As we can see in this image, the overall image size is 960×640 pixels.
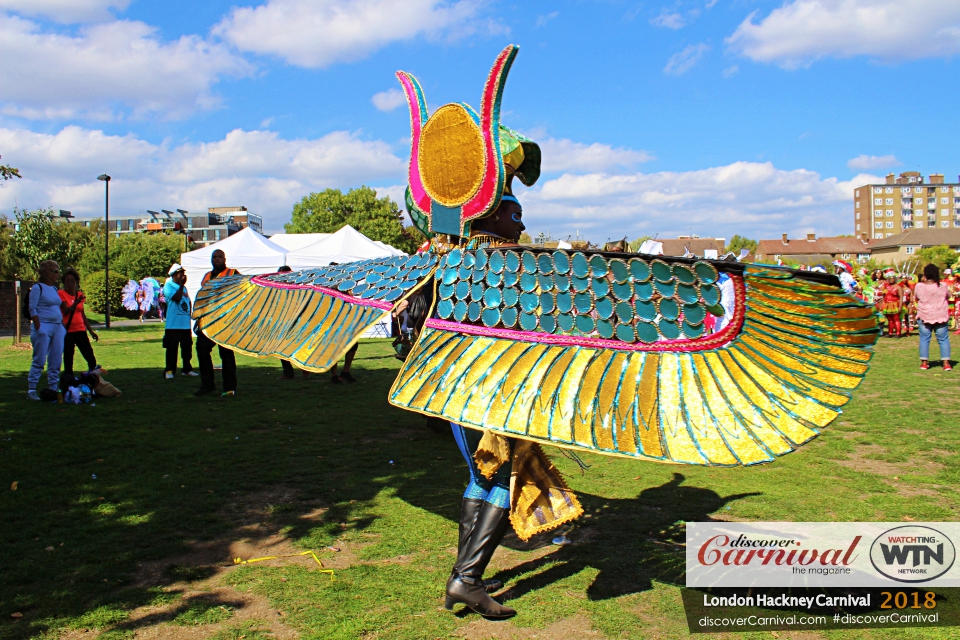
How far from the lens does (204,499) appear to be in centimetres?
468

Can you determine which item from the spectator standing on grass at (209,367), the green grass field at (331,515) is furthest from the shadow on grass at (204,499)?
the spectator standing on grass at (209,367)

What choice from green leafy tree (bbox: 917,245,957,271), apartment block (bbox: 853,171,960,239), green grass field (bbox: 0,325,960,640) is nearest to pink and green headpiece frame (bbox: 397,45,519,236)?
green grass field (bbox: 0,325,960,640)

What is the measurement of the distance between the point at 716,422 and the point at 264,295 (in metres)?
2.34

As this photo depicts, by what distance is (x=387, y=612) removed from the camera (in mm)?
3074

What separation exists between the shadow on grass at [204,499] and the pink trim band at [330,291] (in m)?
1.60

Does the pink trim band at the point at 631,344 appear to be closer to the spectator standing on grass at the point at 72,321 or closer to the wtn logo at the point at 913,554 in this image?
the wtn logo at the point at 913,554

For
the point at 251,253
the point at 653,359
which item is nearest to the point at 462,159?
the point at 653,359

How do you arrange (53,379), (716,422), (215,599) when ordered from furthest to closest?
(53,379) < (215,599) < (716,422)

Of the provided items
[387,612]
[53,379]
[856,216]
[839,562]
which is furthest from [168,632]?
[856,216]

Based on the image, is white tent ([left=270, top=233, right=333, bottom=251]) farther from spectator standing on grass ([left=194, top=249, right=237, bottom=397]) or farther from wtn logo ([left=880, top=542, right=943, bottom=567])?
wtn logo ([left=880, top=542, right=943, bottom=567])

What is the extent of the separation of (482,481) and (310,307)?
1.18 metres

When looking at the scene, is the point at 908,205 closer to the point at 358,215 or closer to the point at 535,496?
the point at 358,215

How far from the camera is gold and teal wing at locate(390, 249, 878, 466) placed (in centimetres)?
214

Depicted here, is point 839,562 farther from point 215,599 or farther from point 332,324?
point 215,599
